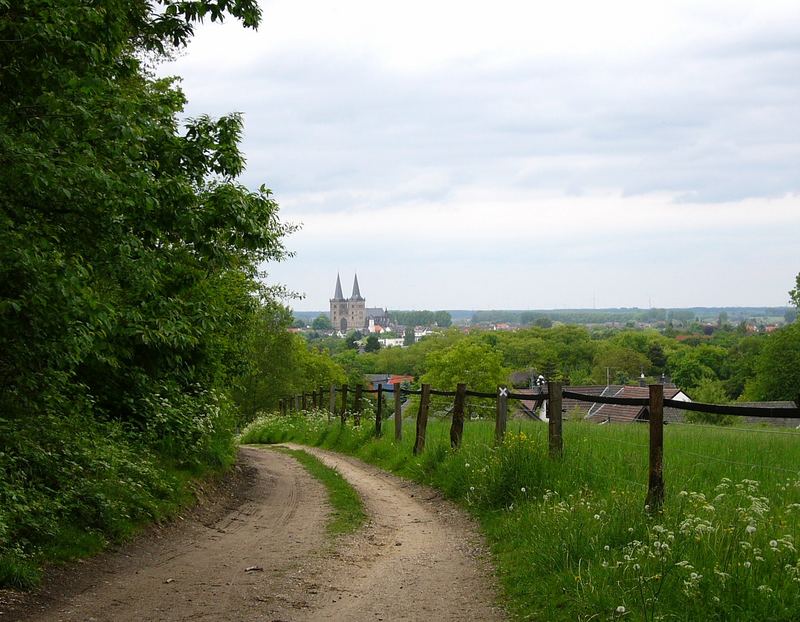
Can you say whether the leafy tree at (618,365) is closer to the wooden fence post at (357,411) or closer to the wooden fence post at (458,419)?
the wooden fence post at (357,411)

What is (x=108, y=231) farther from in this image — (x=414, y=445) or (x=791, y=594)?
(x=414, y=445)

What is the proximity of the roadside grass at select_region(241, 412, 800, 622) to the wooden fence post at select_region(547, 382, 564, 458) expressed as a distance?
0.47 feet

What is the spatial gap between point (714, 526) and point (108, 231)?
639 cm

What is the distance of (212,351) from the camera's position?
1430cm

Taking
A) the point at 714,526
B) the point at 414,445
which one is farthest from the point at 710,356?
the point at 714,526

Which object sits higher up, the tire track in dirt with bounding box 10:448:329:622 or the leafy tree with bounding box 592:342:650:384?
the tire track in dirt with bounding box 10:448:329:622

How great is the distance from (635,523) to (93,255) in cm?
599

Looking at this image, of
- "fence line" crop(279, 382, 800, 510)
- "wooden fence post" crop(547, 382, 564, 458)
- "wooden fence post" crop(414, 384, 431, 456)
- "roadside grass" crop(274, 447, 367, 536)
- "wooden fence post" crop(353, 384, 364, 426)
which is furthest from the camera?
"wooden fence post" crop(353, 384, 364, 426)

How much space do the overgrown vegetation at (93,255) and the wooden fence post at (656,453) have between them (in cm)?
542

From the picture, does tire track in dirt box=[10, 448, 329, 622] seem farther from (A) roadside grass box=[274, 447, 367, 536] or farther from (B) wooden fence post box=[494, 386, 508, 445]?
(B) wooden fence post box=[494, 386, 508, 445]

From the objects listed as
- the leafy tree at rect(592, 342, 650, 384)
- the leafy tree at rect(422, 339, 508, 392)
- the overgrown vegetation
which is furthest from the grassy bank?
the leafy tree at rect(592, 342, 650, 384)

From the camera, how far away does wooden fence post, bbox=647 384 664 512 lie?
25.5ft

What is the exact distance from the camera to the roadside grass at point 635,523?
547cm

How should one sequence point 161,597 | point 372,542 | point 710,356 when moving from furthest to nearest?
1. point 710,356
2. point 372,542
3. point 161,597
